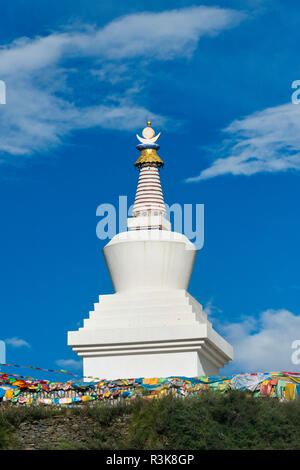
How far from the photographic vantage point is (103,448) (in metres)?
19.8

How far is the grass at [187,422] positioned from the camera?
19.9 metres

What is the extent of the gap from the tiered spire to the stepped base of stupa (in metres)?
1.62

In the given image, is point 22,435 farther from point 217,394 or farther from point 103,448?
point 217,394

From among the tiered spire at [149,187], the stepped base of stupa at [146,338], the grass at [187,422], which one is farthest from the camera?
the tiered spire at [149,187]

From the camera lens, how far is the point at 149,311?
994 inches

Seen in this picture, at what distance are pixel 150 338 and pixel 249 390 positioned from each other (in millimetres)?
3478

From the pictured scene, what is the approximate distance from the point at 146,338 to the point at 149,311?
69cm

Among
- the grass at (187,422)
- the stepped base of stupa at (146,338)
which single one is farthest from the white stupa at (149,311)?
the grass at (187,422)

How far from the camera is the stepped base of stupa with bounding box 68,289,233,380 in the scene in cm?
2478

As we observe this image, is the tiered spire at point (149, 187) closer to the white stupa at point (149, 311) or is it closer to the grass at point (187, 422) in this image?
the white stupa at point (149, 311)

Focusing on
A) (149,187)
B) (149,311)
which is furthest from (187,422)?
(149,187)

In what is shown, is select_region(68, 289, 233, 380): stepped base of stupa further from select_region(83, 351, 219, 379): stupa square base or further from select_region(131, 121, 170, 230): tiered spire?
select_region(131, 121, 170, 230): tiered spire

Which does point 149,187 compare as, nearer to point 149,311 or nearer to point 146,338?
point 149,311
